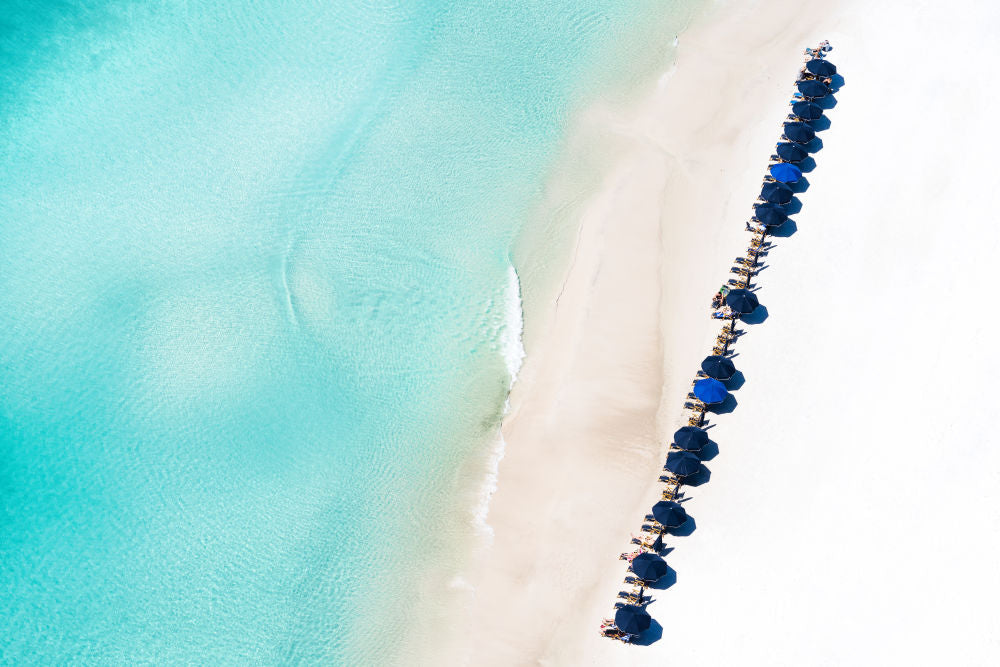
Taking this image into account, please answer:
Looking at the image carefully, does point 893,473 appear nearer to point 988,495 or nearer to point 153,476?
point 988,495

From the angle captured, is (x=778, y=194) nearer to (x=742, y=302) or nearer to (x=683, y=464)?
(x=742, y=302)

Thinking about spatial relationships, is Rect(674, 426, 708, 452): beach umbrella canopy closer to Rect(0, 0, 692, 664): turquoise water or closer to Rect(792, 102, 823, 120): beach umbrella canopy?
Rect(0, 0, 692, 664): turquoise water

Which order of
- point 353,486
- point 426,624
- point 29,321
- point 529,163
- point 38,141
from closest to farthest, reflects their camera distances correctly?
1. point 426,624
2. point 353,486
3. point 29,321
4. point 529,163
5. point 38,141

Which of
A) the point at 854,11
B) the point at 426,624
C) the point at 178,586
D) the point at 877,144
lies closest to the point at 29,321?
the point at 178,586

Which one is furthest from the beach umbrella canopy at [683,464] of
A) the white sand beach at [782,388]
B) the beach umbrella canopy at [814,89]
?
the beach umbrella canopy at [814,89]

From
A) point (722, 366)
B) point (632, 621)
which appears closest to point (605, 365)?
point (722, 366)

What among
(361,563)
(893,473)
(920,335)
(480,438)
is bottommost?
(361,563)

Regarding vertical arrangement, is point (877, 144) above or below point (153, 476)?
above
